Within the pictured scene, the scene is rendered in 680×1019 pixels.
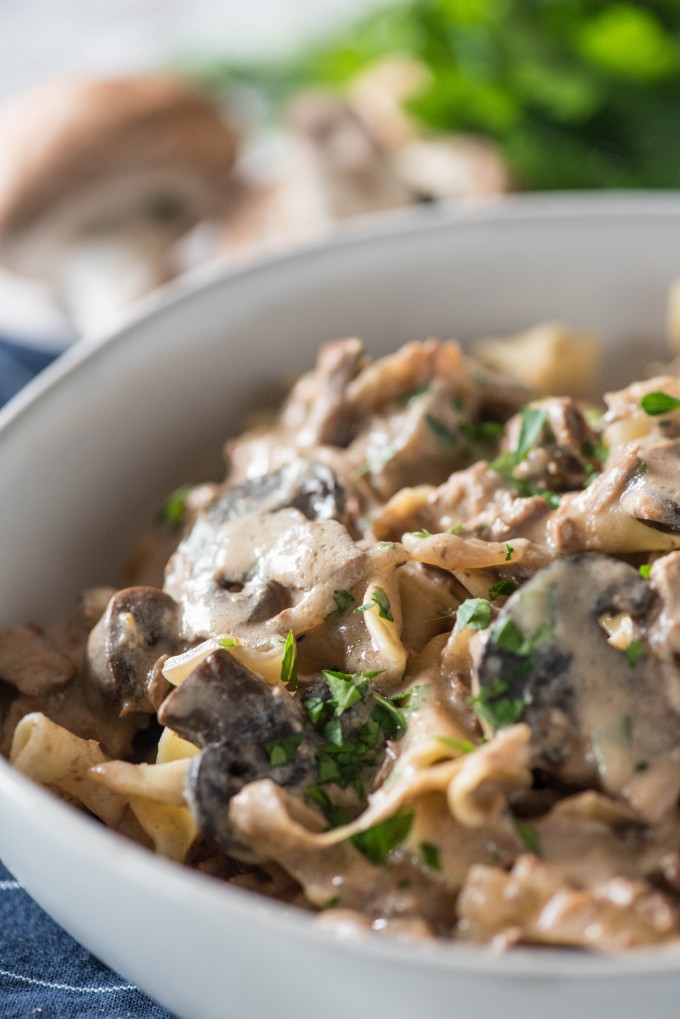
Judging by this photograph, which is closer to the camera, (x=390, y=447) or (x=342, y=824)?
(x=342, y=824)

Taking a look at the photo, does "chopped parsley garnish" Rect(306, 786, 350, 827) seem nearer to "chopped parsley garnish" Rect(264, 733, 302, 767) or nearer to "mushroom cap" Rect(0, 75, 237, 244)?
"chopped parsley garnish" Rect(264, 733, 302, 767)

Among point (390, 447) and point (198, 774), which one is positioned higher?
point (198, 774)

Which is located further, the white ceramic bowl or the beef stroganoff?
the beef stroganoff

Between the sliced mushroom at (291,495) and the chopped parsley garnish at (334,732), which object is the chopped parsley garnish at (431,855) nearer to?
the chopped parsley garnish at (334,732)

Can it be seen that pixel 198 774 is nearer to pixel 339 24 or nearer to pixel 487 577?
pixel 487 577

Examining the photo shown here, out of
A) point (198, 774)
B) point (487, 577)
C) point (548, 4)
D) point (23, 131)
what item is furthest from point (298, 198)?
point (198, 774)

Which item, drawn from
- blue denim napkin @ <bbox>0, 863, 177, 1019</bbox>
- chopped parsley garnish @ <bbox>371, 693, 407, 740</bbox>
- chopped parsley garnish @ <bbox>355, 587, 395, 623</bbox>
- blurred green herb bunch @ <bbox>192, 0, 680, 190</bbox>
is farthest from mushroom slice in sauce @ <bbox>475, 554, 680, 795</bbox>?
blurred green herb bunch @ <bbox>192, 0, 680, 190</bbox>

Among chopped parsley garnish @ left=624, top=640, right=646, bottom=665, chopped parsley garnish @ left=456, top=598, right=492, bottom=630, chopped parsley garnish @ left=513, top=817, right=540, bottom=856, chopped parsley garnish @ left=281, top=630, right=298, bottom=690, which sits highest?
chopped parsley garnish @ left=281, top=630, right=298, bottom=690
